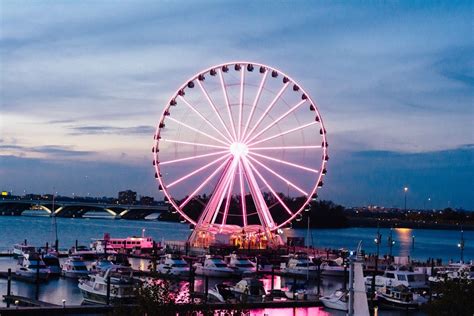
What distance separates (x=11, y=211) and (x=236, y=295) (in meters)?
133

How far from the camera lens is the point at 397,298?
36.7 metres

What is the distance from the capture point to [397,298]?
36719mm

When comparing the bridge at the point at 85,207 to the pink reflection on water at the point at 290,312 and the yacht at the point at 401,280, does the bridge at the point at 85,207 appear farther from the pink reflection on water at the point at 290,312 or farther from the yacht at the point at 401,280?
the pink reflection on water at the point at 290,312

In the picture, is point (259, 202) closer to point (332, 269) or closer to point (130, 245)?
point (332, 269)

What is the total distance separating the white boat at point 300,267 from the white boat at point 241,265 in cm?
191

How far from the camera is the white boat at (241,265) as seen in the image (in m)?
49.1

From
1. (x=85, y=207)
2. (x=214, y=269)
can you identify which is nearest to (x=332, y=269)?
(x=214, y=269)

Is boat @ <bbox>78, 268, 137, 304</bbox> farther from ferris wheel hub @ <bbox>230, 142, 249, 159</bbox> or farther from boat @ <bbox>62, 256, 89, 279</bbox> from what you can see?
ferris wheel hub @ <bbox>230, 142, 249, 159</bbox>

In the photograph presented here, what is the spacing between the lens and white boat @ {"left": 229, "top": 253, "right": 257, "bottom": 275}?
1933 inches

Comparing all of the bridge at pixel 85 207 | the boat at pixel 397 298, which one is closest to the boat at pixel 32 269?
the boat at pixel 397 298

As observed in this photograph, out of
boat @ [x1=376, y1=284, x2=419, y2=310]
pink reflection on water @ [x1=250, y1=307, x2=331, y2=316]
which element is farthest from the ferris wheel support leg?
pink reflection on water @ [x1=250, y1=307, x2=331, y2=316]

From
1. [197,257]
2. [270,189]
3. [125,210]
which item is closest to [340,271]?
[270,189]

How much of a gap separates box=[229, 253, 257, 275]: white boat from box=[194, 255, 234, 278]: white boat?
0.50m

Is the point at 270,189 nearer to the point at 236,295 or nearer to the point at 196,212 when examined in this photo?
the point at 236,295
